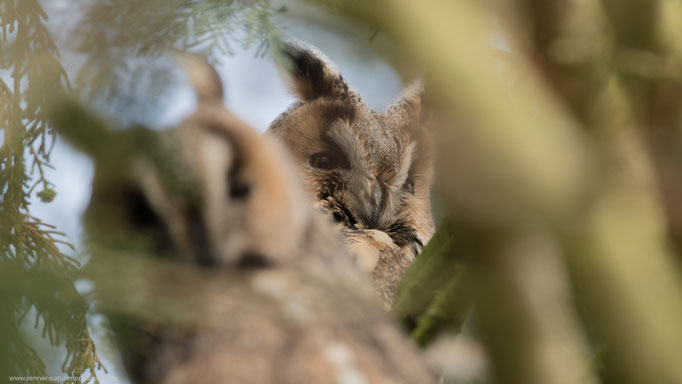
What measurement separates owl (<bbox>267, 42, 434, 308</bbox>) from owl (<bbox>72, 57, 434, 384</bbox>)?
1.58m

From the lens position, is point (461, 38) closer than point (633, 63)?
Yes

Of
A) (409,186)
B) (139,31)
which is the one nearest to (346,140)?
(409,186)

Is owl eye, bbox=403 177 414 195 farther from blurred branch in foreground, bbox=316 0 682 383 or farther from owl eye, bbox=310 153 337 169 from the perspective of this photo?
blurred branch in foreground, bbox=316 0 682 383

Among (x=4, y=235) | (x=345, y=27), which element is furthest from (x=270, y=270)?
(x=4, y=235)

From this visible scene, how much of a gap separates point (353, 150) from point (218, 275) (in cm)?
185

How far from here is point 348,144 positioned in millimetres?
2436

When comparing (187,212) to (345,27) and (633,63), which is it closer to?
(345,27)

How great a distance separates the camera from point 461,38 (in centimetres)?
66

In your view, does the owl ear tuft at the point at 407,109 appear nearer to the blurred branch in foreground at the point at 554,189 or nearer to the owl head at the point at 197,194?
the blurred branch in foreground at the point at 554,189

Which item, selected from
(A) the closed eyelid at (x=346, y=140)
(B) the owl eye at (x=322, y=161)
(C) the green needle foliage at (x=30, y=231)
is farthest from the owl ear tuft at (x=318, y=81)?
(C) the green needle foliage at (x=30, y=231)

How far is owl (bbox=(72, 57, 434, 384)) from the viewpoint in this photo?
571 millimetres

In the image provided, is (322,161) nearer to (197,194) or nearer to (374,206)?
(374,206)

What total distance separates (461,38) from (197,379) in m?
0.45

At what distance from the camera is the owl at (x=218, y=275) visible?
22.5 inches
